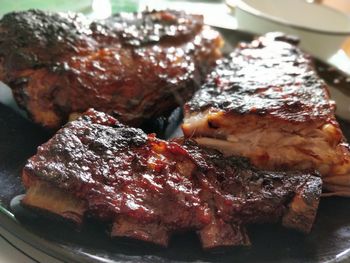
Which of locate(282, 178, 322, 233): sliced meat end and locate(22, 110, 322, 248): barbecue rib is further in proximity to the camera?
locate(282, 178, 322, 233): sliced meat end

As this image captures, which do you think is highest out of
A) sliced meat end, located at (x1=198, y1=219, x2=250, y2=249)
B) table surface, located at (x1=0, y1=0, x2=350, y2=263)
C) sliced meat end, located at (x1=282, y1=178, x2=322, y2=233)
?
sliced meat end, located at (x1=282, y1=178, x2=322, y2=233)

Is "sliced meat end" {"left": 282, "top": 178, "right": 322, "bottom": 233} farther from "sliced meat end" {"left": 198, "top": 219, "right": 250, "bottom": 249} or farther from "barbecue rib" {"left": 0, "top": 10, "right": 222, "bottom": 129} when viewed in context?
"barbecue rib" {"left": 0, "top": 10, "right": 222, "bottom": 129}

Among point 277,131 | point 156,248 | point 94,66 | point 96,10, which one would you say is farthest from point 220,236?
point 96,10

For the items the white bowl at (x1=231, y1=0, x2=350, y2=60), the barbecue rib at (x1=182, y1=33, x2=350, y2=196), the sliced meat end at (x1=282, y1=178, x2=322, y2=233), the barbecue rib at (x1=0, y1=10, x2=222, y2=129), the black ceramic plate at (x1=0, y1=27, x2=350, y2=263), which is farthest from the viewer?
the white bowl at (x1=231, y1=0, x2=350, y2=60)

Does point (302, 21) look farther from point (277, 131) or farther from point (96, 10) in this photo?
point (277, 131)

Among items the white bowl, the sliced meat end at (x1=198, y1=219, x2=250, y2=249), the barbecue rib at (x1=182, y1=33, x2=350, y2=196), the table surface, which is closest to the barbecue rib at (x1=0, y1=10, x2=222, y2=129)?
the barbecue rib at (x1=182, y1=33, x2=350, y2=196)

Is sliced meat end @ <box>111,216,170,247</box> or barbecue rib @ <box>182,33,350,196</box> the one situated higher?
barbecue rib @ <box>182,33,350,196</box>

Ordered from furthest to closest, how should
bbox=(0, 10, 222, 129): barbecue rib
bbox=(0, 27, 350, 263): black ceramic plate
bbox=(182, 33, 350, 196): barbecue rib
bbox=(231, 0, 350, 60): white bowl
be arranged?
bbox=(231, 0, 350, 60): white bowl → bbox=(0, 10, 222, 129): barbecue rib → bbox=(182, 33, 350, 196): barbecue rib → bbox=(0, 27, 350, 263): black ceramic plate

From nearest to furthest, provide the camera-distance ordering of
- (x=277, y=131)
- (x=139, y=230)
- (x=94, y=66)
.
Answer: (x=139, y=230) < (x=277, y=131) < (x=94, y=66)
